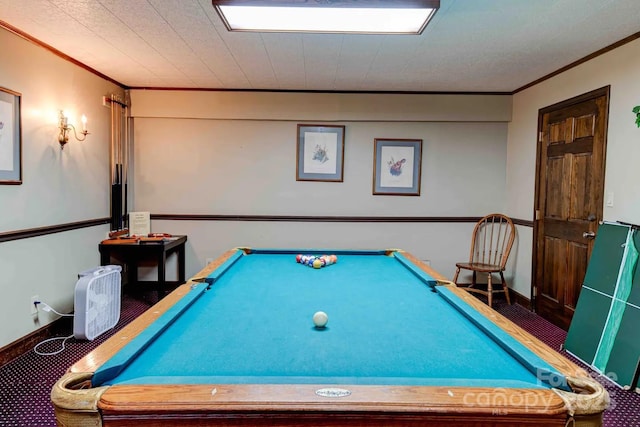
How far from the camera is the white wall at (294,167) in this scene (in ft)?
13.9

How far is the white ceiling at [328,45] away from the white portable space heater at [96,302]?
1.75 metres

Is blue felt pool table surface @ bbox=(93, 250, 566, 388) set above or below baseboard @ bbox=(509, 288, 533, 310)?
above

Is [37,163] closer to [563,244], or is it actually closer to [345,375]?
[345,375]

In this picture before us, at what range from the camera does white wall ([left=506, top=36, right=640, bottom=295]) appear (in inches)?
104

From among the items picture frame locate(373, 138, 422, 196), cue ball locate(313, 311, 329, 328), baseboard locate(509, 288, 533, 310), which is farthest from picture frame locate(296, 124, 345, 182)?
cue ball locate(313, 311, 329, 328)

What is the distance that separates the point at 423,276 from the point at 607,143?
6.18 ft

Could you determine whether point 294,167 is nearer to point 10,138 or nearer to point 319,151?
point 319,151

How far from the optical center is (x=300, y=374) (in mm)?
1082

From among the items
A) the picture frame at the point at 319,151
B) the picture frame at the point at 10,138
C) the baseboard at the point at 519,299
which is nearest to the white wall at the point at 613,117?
the baseboard at the point at 519,299

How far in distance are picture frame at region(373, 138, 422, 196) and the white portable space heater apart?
2.71m

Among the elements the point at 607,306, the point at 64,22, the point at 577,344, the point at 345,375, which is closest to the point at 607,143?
the point at 607,306

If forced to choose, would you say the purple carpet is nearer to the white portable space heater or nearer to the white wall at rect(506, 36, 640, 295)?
the white portable space heater

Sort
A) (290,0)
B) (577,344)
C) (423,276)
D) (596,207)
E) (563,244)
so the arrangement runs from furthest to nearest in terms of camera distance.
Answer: (563,244) → (596,207) → (577,344) → (423,276) → (290,0)

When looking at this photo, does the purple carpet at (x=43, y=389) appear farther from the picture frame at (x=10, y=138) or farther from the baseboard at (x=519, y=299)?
the picture frame at (x=10, y=138)
